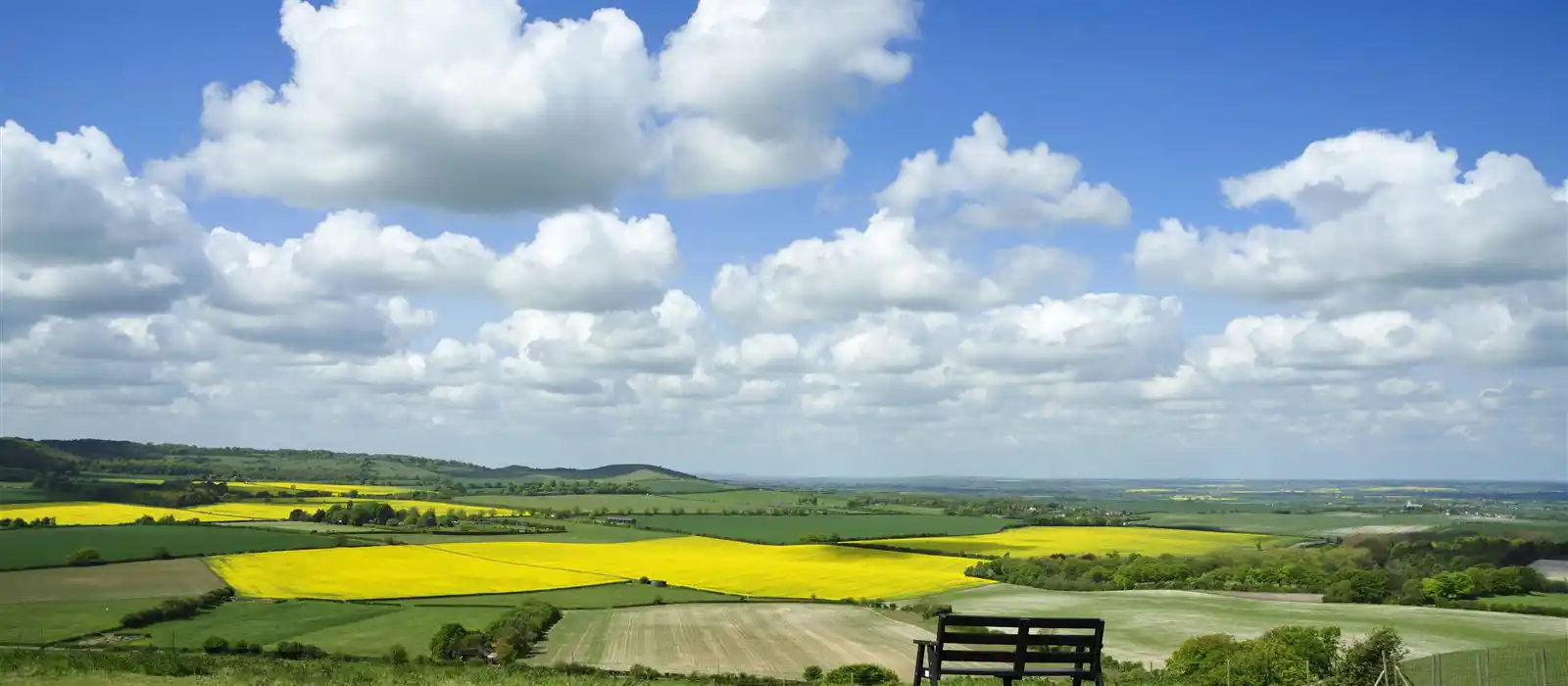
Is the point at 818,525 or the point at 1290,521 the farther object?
the point at 1290,521

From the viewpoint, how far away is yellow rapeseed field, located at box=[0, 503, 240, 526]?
99.8 meters

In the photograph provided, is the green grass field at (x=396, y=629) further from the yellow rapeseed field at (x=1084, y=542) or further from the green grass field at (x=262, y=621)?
the yellow rapeseed field at (x=1084, y=542)

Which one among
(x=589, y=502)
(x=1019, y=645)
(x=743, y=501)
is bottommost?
(x=743, y=501)

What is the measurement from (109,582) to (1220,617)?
2684 inches

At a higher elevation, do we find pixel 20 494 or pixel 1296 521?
pixel 20 494

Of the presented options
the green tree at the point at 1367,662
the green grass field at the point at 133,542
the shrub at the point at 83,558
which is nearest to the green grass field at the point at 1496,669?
the green tree at the point at 1367,662

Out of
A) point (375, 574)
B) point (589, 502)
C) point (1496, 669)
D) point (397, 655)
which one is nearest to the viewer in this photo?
point (1496, 669)

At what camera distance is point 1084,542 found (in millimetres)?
116812

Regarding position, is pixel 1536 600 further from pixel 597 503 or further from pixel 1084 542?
pixel 597 503

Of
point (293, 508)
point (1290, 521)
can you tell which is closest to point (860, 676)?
point (293, 508)

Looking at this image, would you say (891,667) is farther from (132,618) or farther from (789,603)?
(132,618)

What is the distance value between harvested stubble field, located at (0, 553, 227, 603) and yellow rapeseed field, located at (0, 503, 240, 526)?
31167mm

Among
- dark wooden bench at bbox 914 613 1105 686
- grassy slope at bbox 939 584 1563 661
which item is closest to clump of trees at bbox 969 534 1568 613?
grassy slope at bbox 939 584 1563 661

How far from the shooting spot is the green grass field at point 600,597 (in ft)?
215
